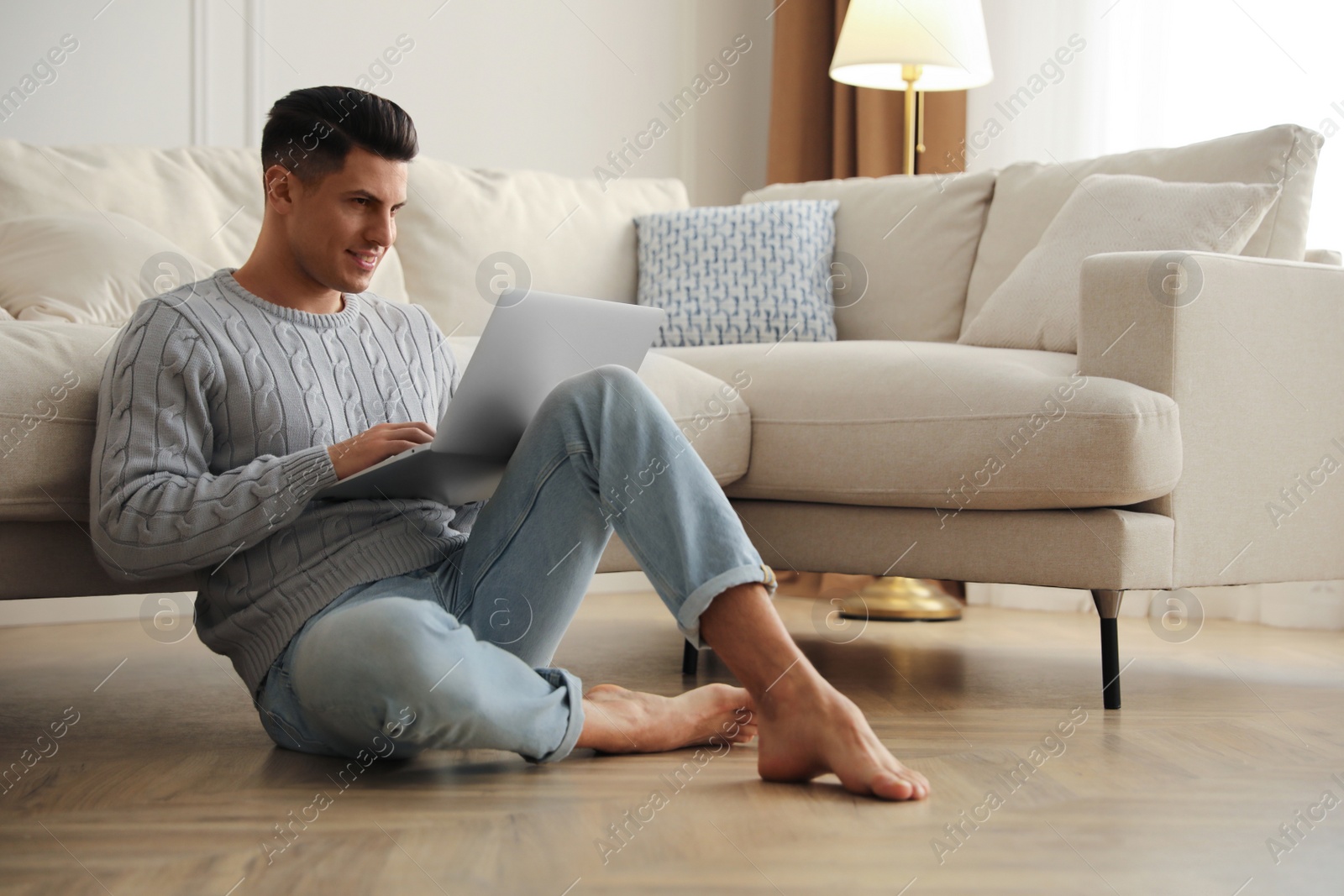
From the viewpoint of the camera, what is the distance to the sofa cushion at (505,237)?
8.18 feet

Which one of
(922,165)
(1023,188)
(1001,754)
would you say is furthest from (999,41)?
(1001,754)

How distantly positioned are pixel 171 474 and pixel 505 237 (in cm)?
141

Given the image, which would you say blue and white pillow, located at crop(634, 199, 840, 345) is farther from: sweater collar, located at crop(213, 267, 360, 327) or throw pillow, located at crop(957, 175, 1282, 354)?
sweater collar, located at crop(213, 267, 360, 327)

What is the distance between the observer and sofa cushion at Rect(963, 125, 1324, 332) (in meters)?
2.17

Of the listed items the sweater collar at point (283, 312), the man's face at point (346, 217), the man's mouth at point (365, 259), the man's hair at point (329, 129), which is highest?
the man's hair at point (329, 129)

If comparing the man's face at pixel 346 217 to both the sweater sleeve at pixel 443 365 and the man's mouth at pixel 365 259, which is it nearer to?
the man's mouth at pixel 365 259

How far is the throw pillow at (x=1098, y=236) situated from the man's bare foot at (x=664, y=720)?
3.37 ft

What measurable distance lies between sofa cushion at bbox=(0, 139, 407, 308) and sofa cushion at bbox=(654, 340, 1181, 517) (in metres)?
0.67

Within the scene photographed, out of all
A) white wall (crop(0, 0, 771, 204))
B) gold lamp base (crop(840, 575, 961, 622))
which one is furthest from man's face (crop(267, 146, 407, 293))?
white wall (crop(0, 0, 771, 204))

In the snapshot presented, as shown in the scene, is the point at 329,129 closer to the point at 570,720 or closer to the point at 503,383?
Answer: the point at 503,383

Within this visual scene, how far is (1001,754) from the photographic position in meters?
1.42

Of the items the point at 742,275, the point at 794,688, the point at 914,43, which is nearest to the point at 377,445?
the point at 794,688

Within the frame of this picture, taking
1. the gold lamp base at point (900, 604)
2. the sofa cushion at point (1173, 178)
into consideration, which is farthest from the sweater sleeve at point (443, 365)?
the gold lamp base at point (900, 604)

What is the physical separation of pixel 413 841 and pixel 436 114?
2.67 meters
